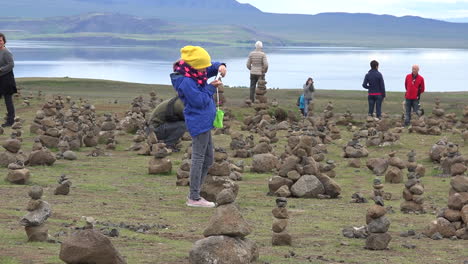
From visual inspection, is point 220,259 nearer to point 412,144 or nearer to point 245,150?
point 245,150

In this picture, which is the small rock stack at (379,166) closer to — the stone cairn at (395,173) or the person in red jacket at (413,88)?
the stone cairn at (395,173)

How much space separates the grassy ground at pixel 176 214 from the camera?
29.5 ft

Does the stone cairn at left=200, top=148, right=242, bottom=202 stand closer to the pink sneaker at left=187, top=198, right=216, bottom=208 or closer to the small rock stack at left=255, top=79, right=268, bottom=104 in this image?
the pink sneaker at left=187, top=198, right=216, bottom=208

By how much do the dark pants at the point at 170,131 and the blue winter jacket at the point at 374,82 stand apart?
11.2 m

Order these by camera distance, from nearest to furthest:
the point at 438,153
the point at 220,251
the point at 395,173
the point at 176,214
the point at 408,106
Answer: the point at 220,251 → the point at 176,214 → the point at 395,173 → the point at 438,153 → the point at 408,106

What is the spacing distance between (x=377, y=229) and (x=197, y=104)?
3.78 metres

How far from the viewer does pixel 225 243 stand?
8.16 m

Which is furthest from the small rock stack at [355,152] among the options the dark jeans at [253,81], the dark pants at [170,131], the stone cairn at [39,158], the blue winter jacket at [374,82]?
the dark jeans at [253,81]

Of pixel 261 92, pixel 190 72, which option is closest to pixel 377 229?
pixel 190 72

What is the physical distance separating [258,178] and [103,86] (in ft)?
106

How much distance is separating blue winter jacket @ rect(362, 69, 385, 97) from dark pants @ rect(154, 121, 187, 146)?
36.9ft

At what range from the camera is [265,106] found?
32.3 m

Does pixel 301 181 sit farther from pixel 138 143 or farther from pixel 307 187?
pixel 138 143

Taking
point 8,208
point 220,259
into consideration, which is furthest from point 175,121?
point 220,259
